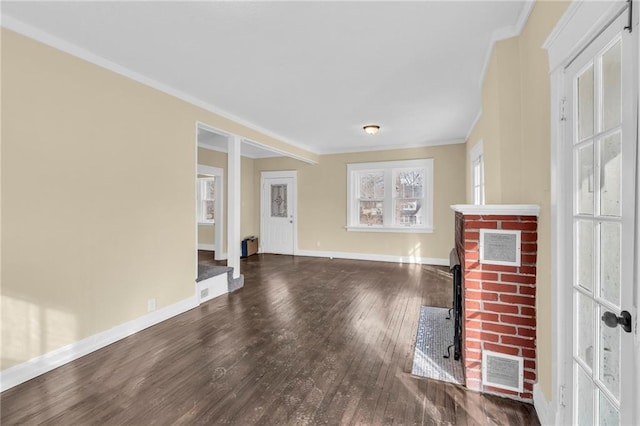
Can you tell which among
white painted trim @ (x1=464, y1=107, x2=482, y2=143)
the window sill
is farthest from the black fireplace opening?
the window sill

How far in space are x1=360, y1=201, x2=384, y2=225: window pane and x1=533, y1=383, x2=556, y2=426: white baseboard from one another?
4776mm

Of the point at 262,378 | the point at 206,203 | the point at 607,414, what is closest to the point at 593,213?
the point at 607,414

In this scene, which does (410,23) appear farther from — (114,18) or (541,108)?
(114,18)

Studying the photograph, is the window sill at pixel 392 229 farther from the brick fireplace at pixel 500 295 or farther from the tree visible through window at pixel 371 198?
the brick fireplace at pixel 500 295

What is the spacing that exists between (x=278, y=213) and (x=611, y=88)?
6.81 metres

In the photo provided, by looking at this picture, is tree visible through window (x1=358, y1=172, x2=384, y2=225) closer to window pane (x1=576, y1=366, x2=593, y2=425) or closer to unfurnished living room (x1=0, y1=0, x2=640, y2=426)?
unfurnished living room (x1=0, y1=0, x2=640, y2=426)

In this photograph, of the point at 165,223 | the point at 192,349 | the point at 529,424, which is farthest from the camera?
the point at 165,223

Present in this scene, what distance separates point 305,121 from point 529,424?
421 centimetres

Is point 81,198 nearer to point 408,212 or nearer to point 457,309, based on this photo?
point 457,309

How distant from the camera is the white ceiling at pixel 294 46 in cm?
200

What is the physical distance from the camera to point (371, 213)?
666 cm

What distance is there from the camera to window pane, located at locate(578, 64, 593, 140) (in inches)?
49.9

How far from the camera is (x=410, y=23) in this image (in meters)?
2.14

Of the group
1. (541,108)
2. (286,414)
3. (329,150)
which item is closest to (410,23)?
(541,108)
